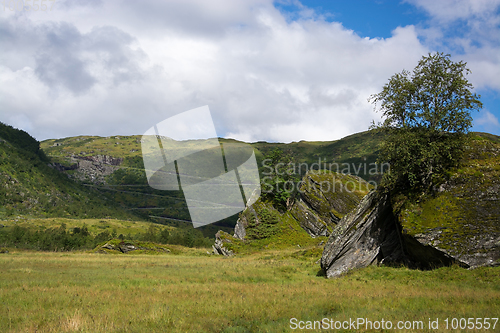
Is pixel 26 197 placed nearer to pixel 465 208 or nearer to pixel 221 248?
pixel 221 248

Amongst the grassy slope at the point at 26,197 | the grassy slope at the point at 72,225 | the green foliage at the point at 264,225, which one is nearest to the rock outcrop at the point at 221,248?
the green foliage at the point at 264,225

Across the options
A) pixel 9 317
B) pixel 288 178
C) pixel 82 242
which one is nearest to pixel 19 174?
pixel 82 242

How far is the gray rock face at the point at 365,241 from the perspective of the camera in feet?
71.7

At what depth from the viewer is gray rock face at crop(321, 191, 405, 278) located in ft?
71.7

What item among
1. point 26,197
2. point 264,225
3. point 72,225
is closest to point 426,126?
point 264,225

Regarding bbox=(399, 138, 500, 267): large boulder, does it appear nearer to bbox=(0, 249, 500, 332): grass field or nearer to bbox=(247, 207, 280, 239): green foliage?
bbox=(0, 249, 500, 332): grass field

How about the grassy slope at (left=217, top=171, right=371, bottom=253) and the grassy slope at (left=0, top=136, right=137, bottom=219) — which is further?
the grassy slope at (left=0, top=136, right=137, bottom=219)

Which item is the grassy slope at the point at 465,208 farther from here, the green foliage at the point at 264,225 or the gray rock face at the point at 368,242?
the green foliage at the point at 264,225

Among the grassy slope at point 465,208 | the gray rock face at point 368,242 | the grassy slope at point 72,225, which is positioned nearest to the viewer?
the grassy slope at point 465,208

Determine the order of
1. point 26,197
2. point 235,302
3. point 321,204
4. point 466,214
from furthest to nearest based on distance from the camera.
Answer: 1. point 26,197
2. point 321,204
3. point 466,214
4. point 235,302

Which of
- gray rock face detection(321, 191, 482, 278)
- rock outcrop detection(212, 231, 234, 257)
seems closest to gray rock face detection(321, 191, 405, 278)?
gray rock face detection(321, 191, 482, 278)

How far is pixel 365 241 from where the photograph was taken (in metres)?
22.4

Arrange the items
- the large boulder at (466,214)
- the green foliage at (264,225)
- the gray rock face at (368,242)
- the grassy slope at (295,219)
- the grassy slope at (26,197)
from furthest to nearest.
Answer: the grassy slope at (26,197) < the green foliage at (264,225) < the grassy slope at (295,219) < the gray rock face at (368,242) < the large boulder at (466,214)

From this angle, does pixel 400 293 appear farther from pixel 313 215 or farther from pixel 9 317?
pixel 313 215
